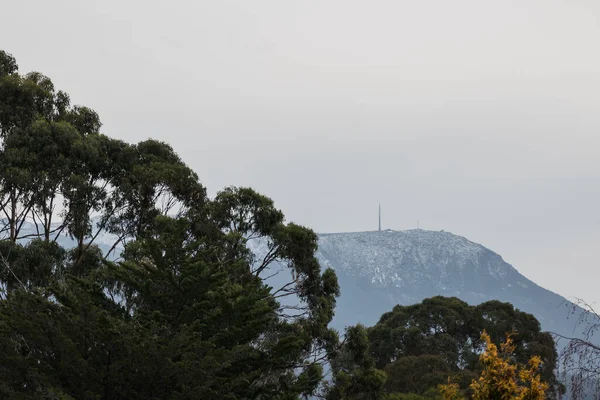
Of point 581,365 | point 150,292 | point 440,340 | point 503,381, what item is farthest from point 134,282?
point 440,340

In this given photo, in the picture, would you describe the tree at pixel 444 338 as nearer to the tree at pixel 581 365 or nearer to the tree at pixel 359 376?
the tree at pixel 359 376

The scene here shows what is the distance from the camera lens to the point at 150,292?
15.9m

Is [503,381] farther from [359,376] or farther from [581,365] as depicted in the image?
[359,376]

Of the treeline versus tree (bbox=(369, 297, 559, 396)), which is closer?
the treeline

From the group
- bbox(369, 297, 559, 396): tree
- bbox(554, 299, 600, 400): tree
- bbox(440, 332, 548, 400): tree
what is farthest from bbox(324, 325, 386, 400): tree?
bbox(554, 299, 600, 400): tree

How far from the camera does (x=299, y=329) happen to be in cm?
2303

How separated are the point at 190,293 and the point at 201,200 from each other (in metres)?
11.0

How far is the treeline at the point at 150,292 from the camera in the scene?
42.8 ft

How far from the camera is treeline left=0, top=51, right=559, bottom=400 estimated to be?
13039mm

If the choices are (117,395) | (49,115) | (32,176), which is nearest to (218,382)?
(117,395)

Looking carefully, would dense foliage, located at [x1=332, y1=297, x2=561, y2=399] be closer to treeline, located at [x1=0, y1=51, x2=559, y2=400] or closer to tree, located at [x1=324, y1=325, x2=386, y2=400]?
treeline, located at [x1=0, y1=51, x2=559, y2=400]

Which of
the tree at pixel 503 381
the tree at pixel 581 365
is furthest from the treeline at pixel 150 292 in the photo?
the tree at pixel 581 365

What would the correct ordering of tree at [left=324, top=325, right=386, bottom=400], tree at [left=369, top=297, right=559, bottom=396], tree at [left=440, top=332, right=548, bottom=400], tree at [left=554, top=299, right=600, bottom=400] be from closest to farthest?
tree at [left=554, top=299, right=600, bottom=400], tree at [left=440, top=332, right=548, bottom=400], tree at [left=324, top=325, right=386, bottom=400], tree at [left=369, top=297, right=559, bottom=396]

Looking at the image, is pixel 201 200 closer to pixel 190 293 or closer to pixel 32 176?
pixel 32 176
